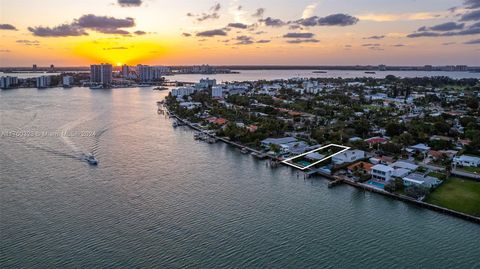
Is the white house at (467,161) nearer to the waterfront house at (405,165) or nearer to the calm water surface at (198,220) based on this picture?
the waterfront house at (405,165)

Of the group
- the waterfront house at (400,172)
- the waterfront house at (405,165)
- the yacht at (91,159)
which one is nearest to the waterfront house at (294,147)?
the waterfront house at (405,165)

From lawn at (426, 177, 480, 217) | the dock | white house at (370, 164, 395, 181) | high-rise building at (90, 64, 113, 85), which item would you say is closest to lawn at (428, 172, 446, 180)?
lawn at (426, 177, 480, 217)

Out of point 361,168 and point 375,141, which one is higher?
point 375,141

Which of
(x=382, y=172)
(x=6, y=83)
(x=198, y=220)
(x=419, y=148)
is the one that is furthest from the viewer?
(x=6, y=83)

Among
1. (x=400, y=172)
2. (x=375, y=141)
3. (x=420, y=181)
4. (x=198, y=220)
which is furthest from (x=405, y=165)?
(x=198, y=220)

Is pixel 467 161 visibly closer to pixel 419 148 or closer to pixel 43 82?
pixel 419 148

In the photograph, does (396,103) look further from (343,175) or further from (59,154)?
(59,154)

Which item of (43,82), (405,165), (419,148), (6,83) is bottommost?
(405,165)
